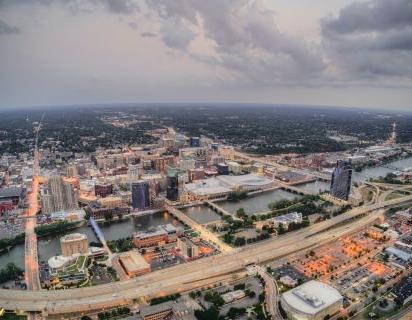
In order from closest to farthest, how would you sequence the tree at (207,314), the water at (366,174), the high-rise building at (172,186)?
the tree at (207,314) → the high-rise building at (172,186) → the water at (366,174)

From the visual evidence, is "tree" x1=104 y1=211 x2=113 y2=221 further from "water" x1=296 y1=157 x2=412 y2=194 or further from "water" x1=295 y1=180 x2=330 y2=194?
"water" x1=296 y1=157 x2=412 y2=194

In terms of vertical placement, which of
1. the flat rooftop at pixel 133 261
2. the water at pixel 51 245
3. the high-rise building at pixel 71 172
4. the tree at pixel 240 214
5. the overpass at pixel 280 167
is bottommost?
the water at pixel 51 245

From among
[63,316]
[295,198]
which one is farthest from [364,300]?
[295,198]

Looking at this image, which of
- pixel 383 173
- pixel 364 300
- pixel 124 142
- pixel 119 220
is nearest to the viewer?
pixel 364 300

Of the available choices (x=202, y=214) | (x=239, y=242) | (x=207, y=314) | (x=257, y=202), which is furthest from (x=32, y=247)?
(x=257, y=202)

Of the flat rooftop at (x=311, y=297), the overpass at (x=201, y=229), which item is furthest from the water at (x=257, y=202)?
the flat rooftop at (x=311, y=297)

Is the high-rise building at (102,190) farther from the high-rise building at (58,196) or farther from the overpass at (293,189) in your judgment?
the overpass at (293,189)

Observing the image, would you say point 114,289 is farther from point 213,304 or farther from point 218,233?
point 218,233
